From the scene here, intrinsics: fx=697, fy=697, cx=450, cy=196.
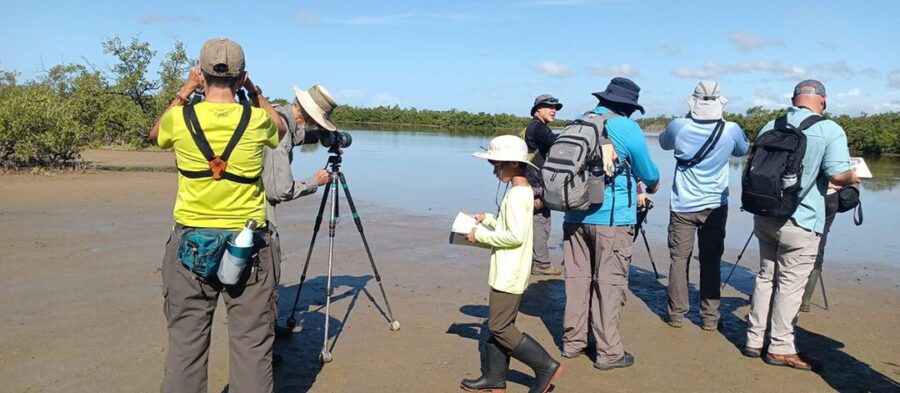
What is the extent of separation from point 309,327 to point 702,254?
349cm

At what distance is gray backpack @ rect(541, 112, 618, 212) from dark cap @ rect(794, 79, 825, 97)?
5.38 feet

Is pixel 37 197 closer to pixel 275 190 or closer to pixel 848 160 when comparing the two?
pixel 275 190

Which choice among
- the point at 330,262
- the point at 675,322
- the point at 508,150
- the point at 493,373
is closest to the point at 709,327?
the point at 675,322

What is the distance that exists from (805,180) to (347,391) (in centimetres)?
369

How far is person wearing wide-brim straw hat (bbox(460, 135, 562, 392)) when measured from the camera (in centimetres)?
439

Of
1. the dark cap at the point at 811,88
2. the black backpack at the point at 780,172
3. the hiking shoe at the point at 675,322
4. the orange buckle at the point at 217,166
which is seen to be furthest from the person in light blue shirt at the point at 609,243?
the orange buckle at the point at 217,166

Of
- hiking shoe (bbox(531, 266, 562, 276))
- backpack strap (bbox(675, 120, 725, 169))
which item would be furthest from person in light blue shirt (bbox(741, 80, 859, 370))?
hiking shoe (bbox(531, 266, 562, 276))

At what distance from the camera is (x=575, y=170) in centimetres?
497

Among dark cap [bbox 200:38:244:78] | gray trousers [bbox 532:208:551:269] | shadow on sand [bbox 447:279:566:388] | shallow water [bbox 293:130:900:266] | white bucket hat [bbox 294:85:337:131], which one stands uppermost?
dark cap [bbox 200:38:244:78]

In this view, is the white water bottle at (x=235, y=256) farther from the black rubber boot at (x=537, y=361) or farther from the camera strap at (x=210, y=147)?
the black rubber boot at (x=537, y=361)

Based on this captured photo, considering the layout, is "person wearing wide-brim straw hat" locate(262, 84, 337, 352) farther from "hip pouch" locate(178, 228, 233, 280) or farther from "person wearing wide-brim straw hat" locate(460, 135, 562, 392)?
"person wearing wide-brim straw hat" locate(460, 135, 562, 392)

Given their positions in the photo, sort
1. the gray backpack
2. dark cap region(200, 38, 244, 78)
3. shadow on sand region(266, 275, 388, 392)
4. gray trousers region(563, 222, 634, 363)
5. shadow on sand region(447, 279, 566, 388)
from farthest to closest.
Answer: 1. shadow on sand region(447, 279, 566, 388)
2. gray trousers region(563, 222, 634, 363)
3. the gray backpack
4. shadow on sand region(266, 275, 388, 392)
5. dark cap region(200, 38, 244, 78)

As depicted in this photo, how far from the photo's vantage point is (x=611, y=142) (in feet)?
17.2

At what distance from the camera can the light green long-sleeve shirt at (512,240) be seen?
4.39 metres
